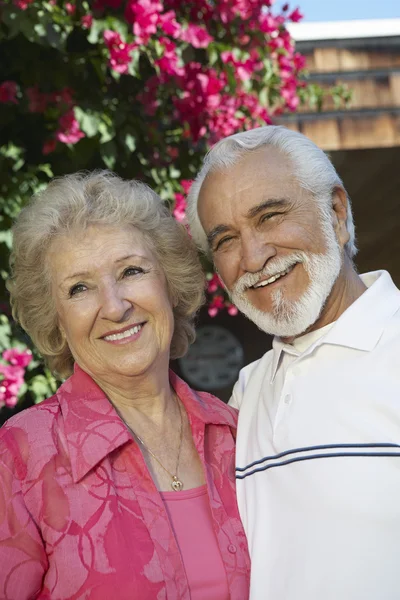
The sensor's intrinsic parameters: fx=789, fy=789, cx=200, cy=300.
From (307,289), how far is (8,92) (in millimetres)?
1739

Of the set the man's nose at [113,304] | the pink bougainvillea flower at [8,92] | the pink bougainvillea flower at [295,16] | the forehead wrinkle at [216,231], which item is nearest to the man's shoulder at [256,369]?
the forehead wrinkle at [216,231]

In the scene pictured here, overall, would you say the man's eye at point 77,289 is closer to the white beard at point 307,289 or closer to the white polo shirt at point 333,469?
the white beard at point 307,289

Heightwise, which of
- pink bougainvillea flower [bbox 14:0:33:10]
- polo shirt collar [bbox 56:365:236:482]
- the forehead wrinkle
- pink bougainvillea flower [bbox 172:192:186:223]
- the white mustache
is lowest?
pink bougainvillea flower [bbox 172:192:186:223]

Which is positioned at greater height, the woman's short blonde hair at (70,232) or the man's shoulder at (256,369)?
the woman's short blonde hair at (70,232)

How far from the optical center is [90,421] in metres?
2.12

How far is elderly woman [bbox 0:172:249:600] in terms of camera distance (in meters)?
1.86

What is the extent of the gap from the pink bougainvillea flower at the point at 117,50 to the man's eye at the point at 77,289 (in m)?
1.41

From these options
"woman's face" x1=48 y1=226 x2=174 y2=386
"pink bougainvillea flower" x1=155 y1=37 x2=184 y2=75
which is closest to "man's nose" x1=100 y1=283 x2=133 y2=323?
"woman's face" x1=48 y1=226 x2=174 y2=386

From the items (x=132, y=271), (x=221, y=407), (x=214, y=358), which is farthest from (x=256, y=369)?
(x=214, y=358)

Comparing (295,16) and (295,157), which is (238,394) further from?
(295,16)

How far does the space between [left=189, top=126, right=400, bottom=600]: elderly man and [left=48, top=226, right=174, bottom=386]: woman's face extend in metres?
0.28

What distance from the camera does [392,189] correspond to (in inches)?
242

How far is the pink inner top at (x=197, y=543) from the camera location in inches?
78.2

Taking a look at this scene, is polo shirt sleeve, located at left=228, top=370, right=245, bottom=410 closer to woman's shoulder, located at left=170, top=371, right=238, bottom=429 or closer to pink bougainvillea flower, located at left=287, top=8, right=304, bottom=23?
woman's shoulder, located at left=170, top=371, right=238, bottom=429
